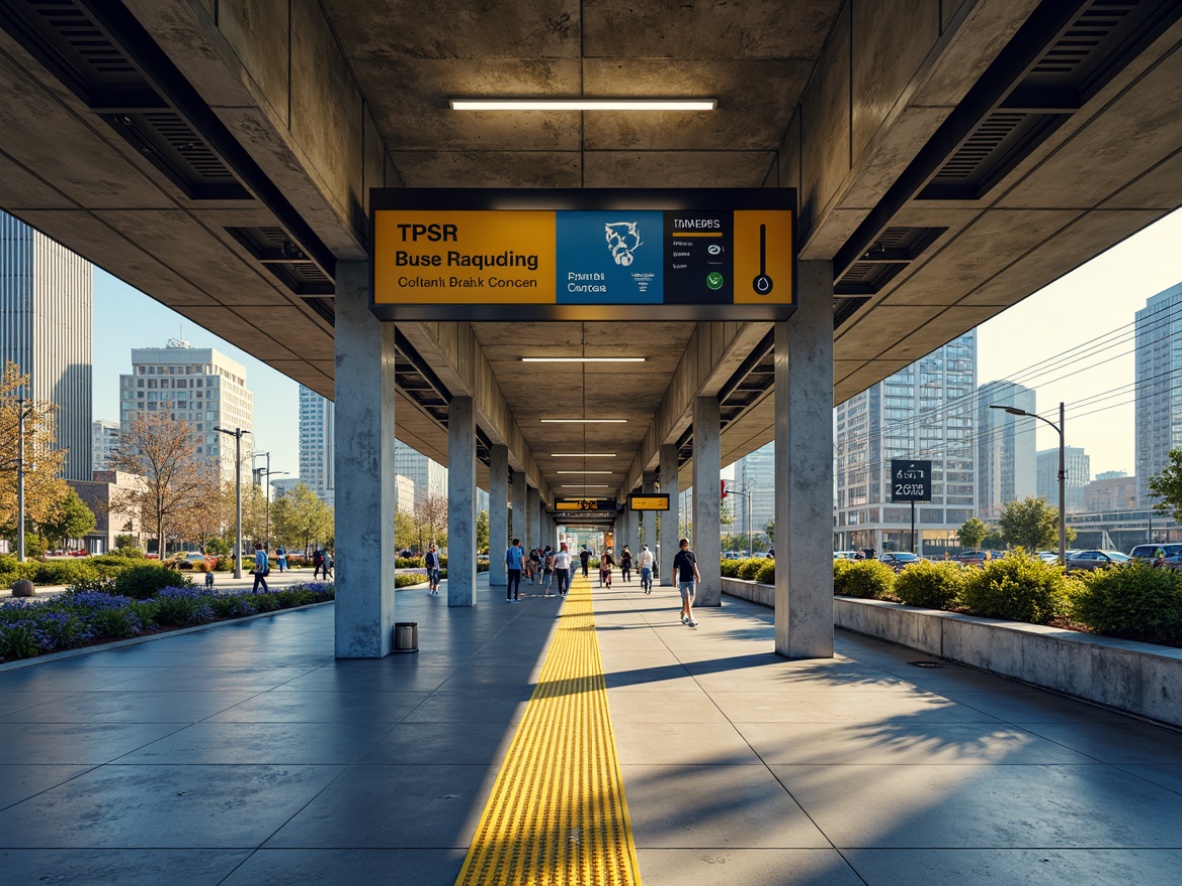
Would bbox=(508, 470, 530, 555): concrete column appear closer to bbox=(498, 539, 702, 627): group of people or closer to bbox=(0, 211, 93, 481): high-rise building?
bbox=(498, 539, 702, 627): group of people

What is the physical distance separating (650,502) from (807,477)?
23136 mm

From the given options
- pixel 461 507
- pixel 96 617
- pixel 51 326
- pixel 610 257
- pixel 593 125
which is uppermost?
pixel 51 326

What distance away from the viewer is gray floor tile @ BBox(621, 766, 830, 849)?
5.04m

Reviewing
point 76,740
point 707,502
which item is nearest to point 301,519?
point 707,502

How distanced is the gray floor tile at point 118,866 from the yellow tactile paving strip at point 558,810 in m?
1.35

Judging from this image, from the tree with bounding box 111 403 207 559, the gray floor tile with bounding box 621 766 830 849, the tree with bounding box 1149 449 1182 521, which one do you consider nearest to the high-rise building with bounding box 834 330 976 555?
the tree with bounding box 1149 449 1182 521

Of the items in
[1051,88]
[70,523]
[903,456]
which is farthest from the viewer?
[903,456]

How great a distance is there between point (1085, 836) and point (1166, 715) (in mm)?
4069

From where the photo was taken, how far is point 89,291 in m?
145

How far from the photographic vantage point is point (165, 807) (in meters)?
5.64

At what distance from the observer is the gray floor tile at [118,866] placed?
14.5ft

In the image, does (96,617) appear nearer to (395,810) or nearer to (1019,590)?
(395,810)

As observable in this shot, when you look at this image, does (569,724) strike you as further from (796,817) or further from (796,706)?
(796,817)

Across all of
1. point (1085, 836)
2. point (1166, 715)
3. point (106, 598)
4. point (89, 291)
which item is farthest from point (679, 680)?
point (89, 291)
